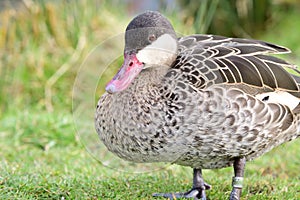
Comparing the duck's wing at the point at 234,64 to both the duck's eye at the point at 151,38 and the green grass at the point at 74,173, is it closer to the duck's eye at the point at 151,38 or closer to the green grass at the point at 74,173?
the duck's eye at the point at 151,38

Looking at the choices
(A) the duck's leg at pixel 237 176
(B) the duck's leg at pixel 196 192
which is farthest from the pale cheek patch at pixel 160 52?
(B) the duck's leg at pixel 196 192

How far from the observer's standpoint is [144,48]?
3.54 meters

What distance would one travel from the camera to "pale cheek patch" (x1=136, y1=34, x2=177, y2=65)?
3.56 meters

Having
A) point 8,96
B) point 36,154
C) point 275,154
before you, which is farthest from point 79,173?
point 8,96

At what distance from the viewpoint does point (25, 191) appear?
3830 mm

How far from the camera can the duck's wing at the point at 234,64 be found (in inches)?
142

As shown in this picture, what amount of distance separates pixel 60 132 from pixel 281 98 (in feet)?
8.98

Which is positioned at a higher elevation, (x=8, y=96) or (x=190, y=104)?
(x=8, y=96)

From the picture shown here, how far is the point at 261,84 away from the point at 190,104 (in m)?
0.52

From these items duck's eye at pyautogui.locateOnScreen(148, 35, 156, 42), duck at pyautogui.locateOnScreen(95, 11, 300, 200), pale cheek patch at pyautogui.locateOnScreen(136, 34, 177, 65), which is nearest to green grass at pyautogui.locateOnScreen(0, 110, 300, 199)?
duck at pyautogui.locateOnScreen(95, 11, 300, 200)

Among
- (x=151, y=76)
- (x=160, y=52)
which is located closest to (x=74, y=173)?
(x=151, y=76)

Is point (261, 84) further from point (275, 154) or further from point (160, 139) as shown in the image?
point (275, 154)

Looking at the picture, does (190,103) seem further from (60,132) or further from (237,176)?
(60,132)

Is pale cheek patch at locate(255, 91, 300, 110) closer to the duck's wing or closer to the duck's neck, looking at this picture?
the duck's wing
